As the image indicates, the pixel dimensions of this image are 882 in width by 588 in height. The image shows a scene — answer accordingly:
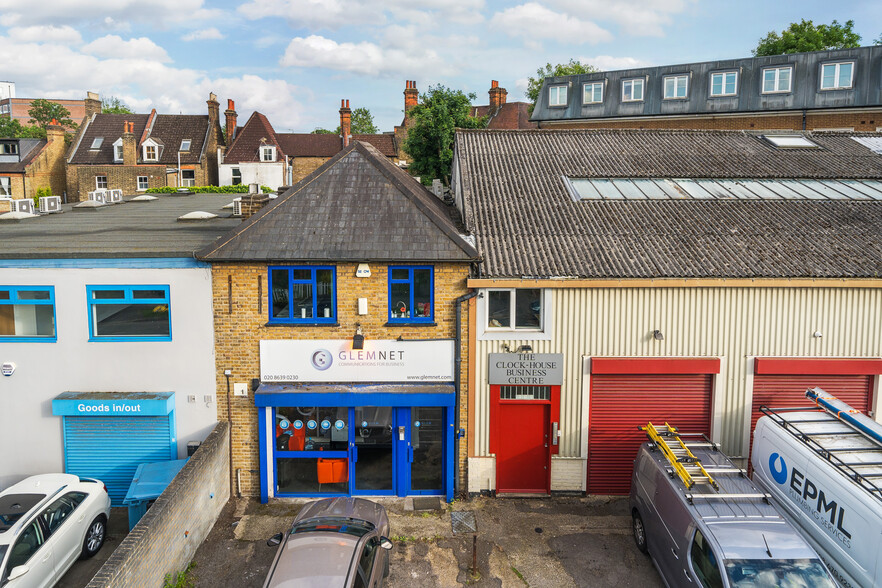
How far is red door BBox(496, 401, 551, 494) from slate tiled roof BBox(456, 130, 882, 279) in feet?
9.59

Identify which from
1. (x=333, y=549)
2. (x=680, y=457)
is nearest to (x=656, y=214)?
(x=680, y=457)

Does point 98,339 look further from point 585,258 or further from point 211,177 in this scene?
point 211,177

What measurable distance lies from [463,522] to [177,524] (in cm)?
517

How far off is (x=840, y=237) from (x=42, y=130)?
74.6 metres

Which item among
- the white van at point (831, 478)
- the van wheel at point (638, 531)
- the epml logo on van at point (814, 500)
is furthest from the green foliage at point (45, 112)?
the epml logo on van at point (814, 500)

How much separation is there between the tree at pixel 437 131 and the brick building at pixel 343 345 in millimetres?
18038

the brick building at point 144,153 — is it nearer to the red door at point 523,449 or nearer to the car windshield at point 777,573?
the red door at point 523,449

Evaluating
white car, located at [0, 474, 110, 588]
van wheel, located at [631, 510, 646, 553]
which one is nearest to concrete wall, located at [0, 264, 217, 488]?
white car, located at [0, 474, 110, 588]

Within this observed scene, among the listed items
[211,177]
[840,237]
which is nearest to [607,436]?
[840,237]

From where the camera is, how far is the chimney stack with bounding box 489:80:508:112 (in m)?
52.6

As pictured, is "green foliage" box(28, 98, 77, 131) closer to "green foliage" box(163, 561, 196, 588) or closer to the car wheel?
the car wheel

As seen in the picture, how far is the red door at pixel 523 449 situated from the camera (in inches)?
494

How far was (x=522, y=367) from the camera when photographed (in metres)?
12.2

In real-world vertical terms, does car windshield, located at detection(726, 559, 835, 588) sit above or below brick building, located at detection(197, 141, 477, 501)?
below
